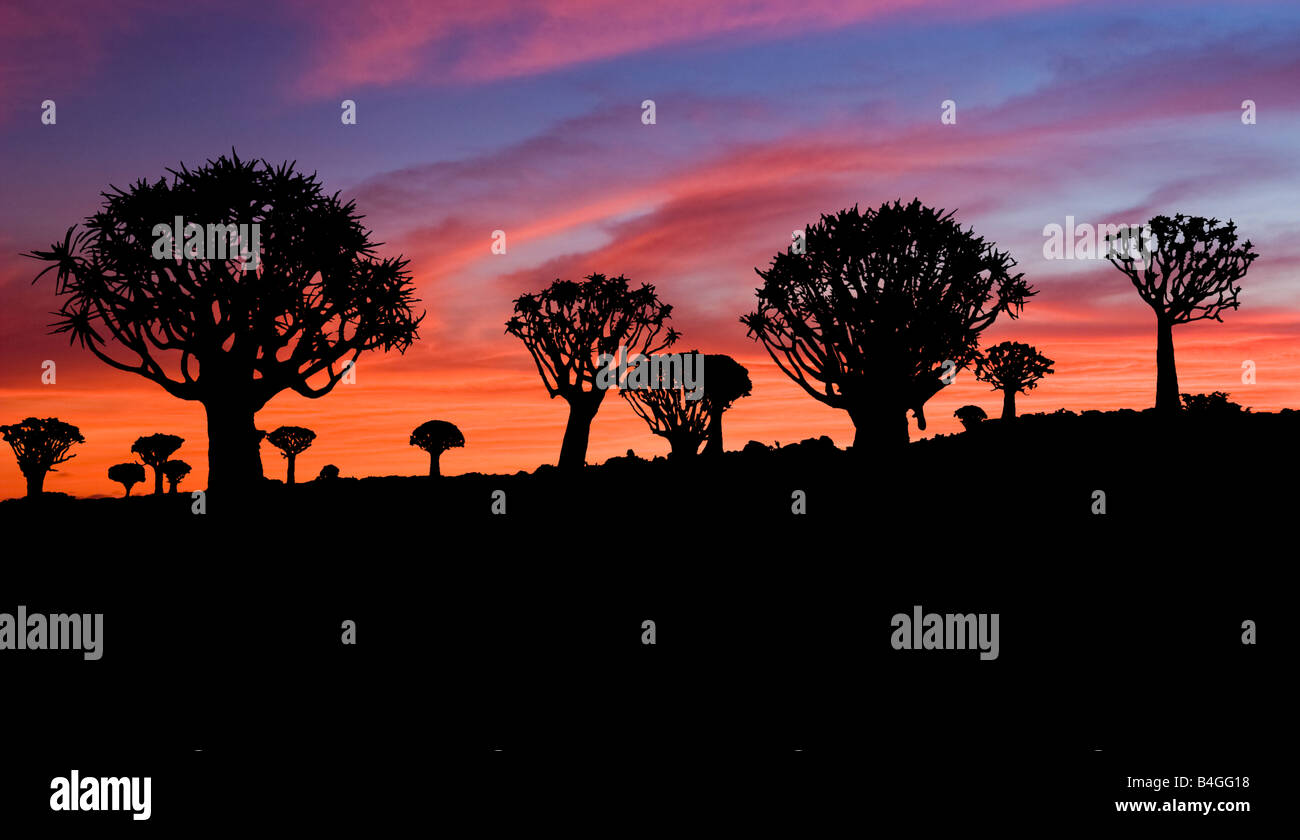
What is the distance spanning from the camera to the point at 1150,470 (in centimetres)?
1756

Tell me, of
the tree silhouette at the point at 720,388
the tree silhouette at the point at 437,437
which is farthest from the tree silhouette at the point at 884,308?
the tree silhouette at the point at 437,437

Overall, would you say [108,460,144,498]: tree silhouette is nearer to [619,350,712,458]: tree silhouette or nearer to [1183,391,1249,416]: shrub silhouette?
[619,350,712,458]: tree silhouette

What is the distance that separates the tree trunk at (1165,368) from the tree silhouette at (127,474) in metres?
60.5

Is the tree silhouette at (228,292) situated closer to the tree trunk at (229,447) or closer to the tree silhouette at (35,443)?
the tree trunk at (229,447)

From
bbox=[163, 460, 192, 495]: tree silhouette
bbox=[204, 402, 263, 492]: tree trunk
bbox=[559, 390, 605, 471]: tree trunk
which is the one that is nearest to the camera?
bbox=[204, 402, 263, 492]: tree trunk

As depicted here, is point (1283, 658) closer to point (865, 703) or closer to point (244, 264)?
point (865, 703)

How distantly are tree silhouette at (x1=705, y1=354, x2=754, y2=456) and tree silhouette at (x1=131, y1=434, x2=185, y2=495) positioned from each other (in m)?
37.1

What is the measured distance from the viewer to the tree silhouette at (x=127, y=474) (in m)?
61.4

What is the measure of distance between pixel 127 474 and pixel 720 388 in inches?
1779

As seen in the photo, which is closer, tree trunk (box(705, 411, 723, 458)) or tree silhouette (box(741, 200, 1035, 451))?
tree silhouette (box(741, 200, 1035, 451))

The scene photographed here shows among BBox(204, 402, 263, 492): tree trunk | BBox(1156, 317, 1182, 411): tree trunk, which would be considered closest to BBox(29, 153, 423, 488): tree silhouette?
BBox(204, 402, 263, 492): tree trunk

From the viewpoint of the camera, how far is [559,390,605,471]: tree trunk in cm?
3719
